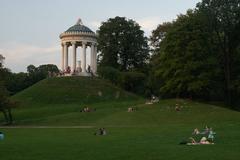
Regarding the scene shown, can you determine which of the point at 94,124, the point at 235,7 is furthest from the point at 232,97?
the point at 94,124

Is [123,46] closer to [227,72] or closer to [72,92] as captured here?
[72,92]

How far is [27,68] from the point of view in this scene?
14600cm

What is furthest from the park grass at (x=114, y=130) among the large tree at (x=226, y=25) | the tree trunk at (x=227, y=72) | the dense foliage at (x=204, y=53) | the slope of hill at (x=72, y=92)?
the large tree at (x=226, y=25)

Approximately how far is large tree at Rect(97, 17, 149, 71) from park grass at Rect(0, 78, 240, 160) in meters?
21.2

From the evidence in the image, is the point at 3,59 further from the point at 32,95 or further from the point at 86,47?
the point at 86,47

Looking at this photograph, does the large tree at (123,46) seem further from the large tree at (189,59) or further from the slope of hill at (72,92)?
the large tree at (189,59)

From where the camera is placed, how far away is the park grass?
65.5ft

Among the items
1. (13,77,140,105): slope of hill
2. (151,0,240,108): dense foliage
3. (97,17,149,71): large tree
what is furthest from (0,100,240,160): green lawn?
(97,17,149,71): large tree

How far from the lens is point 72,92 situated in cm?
7394

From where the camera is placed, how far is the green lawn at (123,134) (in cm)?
1980

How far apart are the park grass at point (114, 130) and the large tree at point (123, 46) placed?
21197 millimetres

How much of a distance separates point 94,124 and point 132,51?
51.1 m

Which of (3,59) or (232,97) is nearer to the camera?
(3,59)

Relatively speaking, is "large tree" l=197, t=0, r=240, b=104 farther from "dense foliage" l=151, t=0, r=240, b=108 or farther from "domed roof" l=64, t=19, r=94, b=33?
"domed roof" l=64, t=19, r=94, b=33
